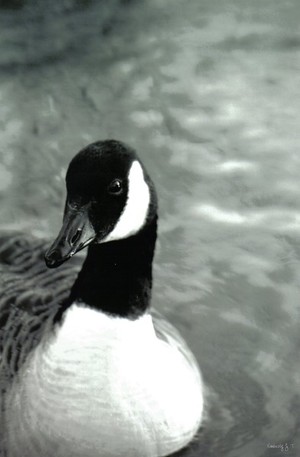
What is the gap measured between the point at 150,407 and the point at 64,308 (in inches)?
24.1

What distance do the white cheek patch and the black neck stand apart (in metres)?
0.06

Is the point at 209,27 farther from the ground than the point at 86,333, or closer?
closer

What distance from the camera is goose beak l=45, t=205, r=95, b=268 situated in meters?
3.82

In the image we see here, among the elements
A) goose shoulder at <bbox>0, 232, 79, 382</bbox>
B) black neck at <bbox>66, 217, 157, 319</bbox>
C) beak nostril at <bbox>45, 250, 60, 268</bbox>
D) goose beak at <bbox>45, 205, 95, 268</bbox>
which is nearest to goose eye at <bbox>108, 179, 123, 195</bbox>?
goose beak at <bbox>45, 205, 95, 268</bbox>

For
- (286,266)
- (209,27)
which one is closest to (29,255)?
(286,266)

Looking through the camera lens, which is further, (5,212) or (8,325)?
(5,212)

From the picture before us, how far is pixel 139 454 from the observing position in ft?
14.9

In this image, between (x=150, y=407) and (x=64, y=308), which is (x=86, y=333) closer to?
(x=64, y=308)

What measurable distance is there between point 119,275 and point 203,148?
2963 millimetres

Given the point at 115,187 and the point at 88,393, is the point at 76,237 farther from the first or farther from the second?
the point at 88,393

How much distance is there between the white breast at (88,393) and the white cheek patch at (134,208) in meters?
0.42

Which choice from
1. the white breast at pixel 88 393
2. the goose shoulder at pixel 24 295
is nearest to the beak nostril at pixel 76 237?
the white breast at pixel 88 393

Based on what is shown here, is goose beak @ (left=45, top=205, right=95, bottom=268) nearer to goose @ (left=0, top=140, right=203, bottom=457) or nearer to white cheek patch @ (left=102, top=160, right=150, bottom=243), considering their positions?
goose @ (left=0, top=140, right=203, bottom=457)

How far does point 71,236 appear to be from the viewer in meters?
3.92
